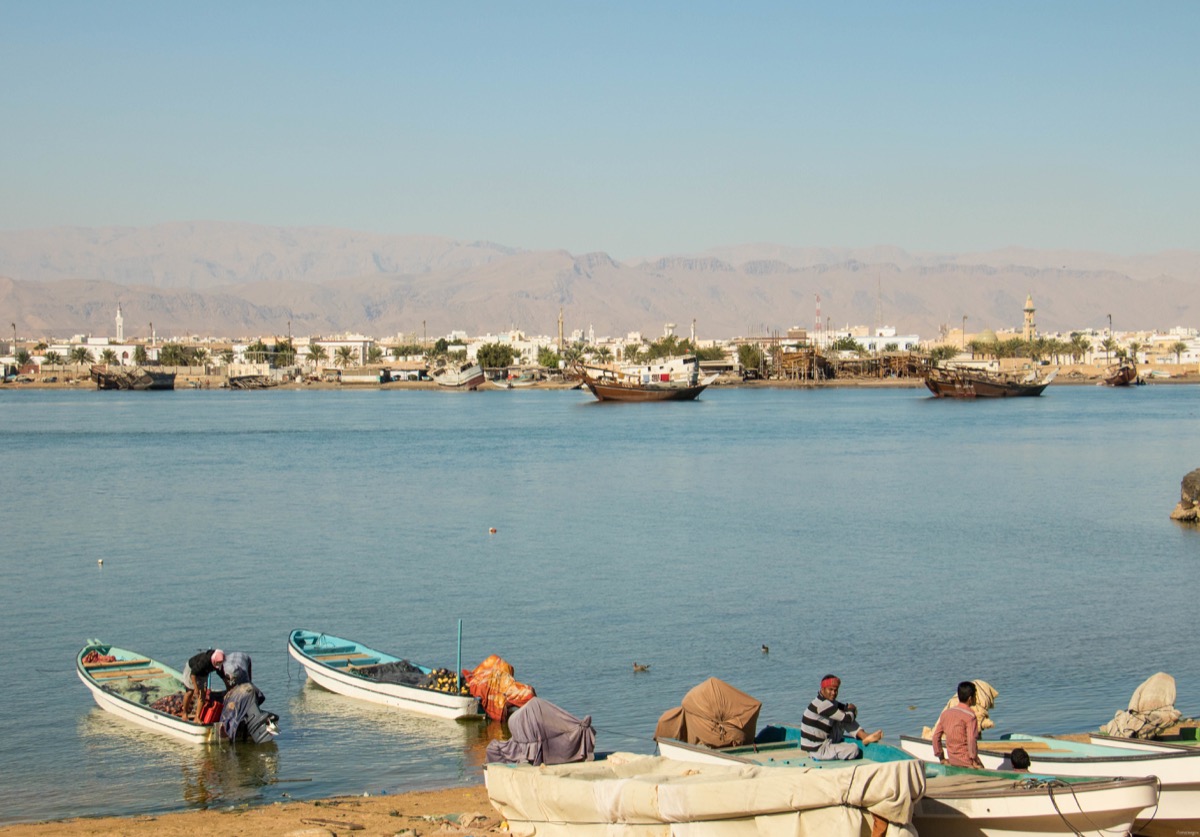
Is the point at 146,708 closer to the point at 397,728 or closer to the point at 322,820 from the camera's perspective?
the point at 397,728

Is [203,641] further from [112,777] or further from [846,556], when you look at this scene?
[846,556]

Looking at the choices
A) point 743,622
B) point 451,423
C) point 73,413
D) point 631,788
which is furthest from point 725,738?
point 73,413

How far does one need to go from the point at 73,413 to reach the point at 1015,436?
272 feet

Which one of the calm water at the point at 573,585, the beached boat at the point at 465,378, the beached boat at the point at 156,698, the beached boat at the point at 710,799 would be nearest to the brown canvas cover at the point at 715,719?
the beached boat at the point at 710,799

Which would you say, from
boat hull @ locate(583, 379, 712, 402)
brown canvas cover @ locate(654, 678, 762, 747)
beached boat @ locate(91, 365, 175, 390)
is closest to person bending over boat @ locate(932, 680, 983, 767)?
brown canvas cover @ locate(654, 678, 762, 747)

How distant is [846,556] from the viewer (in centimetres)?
3469

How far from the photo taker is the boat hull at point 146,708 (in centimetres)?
1753

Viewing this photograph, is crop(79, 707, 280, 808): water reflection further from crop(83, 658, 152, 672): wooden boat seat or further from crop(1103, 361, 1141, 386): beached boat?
crop(1103, 361, 1141, 386): beached boat

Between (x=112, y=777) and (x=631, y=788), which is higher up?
(x=631, y=788)

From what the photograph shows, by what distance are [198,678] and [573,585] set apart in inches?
526

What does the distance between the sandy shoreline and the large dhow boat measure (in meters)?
128

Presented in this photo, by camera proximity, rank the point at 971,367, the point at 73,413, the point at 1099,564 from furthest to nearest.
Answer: the point at 971,367 → the point at 73,413 → the point at 1099,564

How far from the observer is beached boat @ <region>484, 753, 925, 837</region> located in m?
10.6

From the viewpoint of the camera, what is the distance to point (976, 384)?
15475 centimetres
